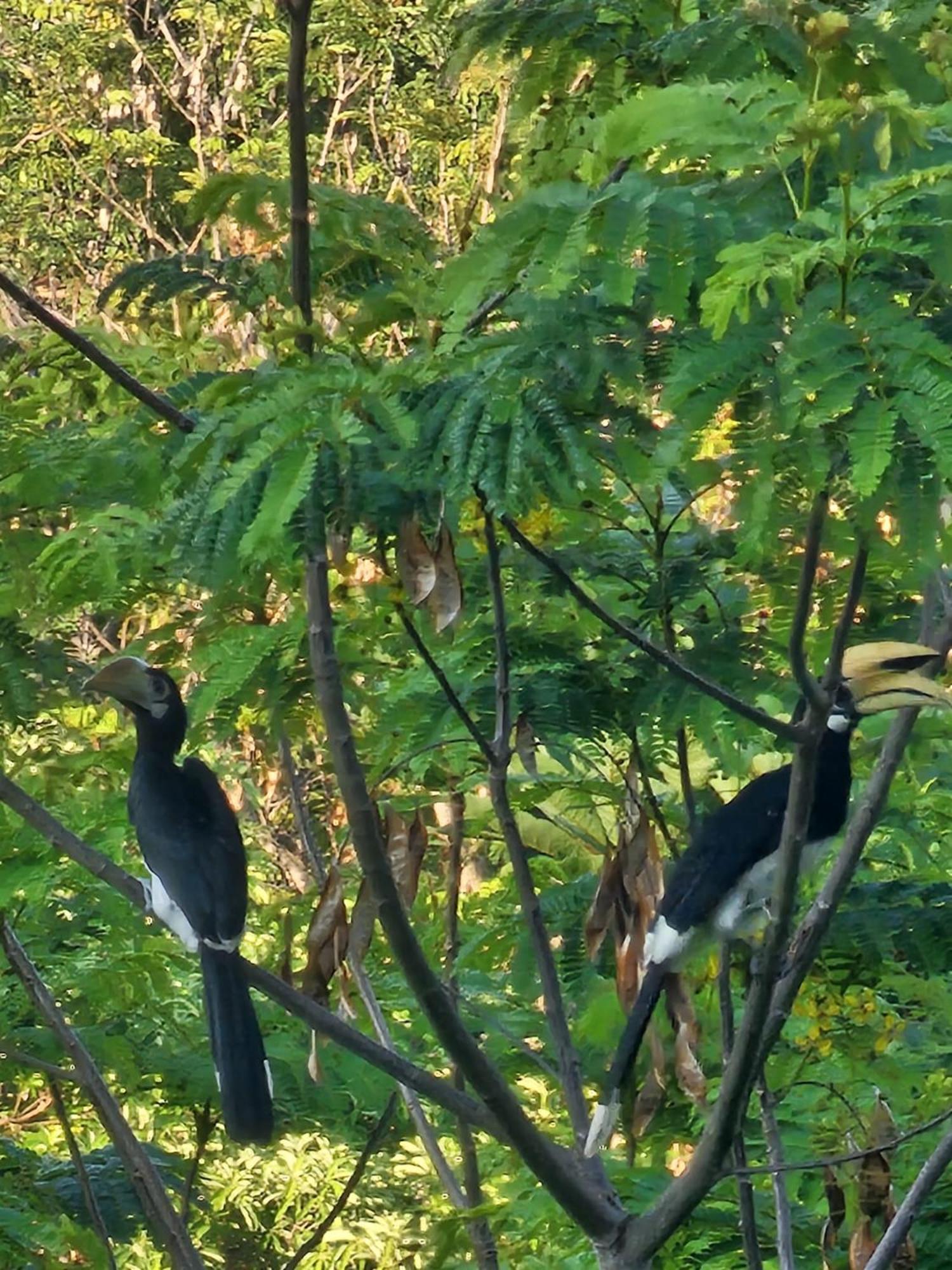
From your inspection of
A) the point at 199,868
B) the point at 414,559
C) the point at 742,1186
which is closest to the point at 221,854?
the point at 199,868

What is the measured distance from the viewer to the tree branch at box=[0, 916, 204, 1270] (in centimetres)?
318

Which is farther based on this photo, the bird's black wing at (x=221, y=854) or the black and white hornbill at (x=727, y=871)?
the bird's black wing at (x=221, y=854)

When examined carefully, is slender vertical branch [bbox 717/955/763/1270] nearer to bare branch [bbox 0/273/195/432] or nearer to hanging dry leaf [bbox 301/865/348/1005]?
hanging dry leaf [bbox 301/865/348/1005]

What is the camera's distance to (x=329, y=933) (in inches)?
113

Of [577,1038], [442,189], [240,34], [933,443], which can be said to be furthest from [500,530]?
[240,34]

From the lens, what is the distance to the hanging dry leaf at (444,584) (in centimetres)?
247

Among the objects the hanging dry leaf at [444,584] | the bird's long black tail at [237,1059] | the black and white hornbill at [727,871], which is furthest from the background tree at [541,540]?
the bird's long black tail at [237,1059]

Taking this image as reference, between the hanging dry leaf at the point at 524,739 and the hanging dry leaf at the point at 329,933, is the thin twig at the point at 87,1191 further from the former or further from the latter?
the hanging dry leaf at the point at 524,739

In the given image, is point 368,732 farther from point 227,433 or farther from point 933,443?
point 933,443

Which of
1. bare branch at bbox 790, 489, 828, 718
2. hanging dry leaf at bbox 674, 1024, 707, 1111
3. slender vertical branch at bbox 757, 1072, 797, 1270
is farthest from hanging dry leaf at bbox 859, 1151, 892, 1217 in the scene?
bare branch at bbox 790, 489, 828, 718

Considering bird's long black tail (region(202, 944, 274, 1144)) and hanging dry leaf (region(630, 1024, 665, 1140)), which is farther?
bird's long black tail (region(202, 944, 274, 1144))

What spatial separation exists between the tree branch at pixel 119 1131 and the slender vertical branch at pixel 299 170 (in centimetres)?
145

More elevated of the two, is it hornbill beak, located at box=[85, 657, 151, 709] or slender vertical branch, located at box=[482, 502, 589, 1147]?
hornbill beak, located at box=[85, 657, 151, 709]

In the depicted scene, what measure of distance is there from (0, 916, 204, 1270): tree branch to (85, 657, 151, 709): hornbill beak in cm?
52
